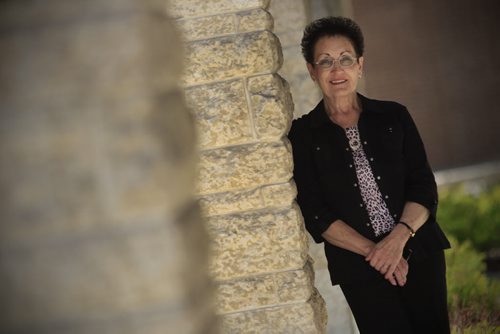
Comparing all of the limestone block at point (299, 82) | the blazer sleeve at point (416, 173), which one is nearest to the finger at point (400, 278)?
the blazer sleeve at point (416, 173)

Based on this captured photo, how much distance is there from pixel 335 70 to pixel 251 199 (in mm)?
611

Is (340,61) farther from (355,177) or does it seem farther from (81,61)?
(81,61)

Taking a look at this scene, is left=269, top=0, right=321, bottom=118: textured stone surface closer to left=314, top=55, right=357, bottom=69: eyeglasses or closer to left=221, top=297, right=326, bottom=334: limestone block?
left=314, top=55, right=357, bottom=69: eyeglasses

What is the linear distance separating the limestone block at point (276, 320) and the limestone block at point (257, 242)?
0.51 ft

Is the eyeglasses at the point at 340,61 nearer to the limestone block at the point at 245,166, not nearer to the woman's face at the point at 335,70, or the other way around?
the woman's face at the point at 335,70

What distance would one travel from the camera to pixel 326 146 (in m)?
3.07

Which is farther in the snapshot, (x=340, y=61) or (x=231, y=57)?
(x=340, y=61)

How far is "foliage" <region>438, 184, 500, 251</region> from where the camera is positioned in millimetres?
7816

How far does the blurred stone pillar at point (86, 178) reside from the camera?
1.00 metres

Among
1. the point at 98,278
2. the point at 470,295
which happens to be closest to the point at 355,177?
the point at 98,278

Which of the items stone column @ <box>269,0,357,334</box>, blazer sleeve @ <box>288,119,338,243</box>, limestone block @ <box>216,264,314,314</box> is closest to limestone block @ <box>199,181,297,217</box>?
blazer sleeve @ <box>288,119,338,243</box>

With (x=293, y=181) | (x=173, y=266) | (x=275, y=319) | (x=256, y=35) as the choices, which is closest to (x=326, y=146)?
(x=293, y=181)

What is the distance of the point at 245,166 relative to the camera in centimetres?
297

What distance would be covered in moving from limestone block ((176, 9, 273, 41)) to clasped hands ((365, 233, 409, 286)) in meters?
0.94
